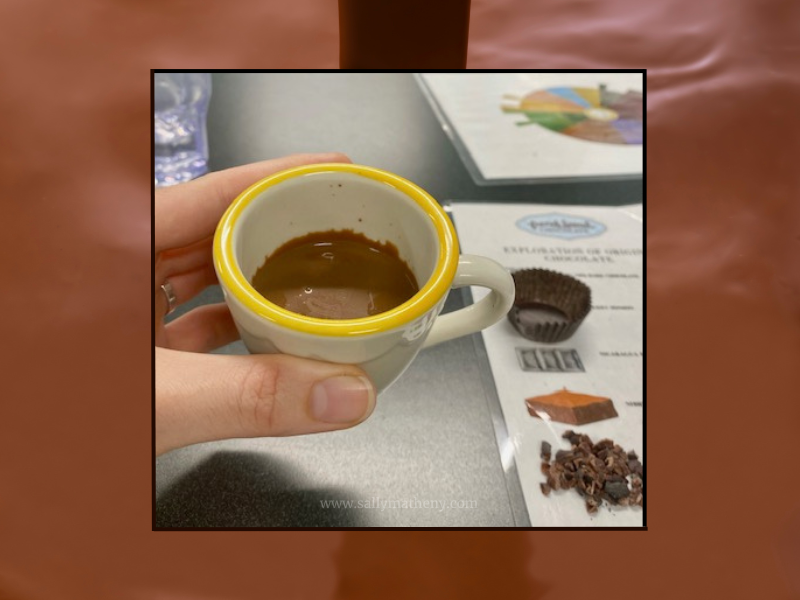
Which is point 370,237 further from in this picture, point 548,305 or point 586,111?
point 586,111

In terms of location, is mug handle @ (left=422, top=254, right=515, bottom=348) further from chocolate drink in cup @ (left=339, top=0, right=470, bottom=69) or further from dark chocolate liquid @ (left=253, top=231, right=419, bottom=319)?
chocolate drink in cup @ (left=339, top=0, right=470, bottom=69)

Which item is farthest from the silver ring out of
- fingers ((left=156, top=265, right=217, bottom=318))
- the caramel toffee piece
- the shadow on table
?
the caramel toffee piece

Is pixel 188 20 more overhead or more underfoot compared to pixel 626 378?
more overhead

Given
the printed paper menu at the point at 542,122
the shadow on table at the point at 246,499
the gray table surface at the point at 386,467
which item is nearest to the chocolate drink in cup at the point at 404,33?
the printed paper menu at the point at 542,122

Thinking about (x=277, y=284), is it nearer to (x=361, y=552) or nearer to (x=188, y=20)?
(x=361, y=552)

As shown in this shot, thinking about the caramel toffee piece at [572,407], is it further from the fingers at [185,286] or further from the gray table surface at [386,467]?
the fingers at [185,286]

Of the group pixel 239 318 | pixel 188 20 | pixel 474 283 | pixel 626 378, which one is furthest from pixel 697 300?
pixel 188 20
